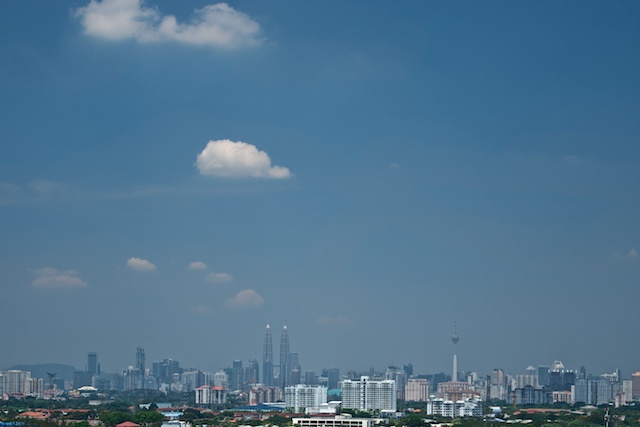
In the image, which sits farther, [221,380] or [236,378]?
[236,378]

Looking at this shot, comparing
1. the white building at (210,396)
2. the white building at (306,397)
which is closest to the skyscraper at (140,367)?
the white building at (210,396)

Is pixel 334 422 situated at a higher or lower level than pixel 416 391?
higher

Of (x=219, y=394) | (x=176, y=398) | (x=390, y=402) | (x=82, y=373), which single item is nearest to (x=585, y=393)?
(x=390, y=402)

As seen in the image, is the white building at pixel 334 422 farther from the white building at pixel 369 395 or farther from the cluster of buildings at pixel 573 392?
the cluster of buildings at pixel 573 392

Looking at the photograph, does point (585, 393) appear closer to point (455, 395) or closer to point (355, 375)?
point (455, 395)

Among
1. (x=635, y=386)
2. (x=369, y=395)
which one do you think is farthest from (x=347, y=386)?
(x=635, y=386)

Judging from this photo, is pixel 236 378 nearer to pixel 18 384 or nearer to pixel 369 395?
pixel 18 384
